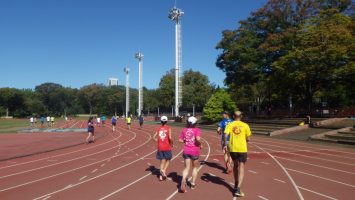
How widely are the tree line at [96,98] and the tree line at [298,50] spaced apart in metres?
39.0

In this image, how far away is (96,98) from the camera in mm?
136000

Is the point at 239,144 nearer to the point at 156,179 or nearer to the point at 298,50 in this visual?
the point at 156,179

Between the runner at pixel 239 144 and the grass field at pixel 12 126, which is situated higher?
the runner at pixel 239 144

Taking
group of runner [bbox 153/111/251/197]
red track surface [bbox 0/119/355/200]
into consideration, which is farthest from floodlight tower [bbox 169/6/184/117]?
group of runner [bbox 153/111/251/197]

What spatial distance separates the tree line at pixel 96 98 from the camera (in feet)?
312

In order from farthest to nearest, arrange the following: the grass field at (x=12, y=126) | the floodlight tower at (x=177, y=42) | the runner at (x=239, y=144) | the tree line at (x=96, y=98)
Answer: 1. the tree line at (x=96, y=98)
2. the floodlight tower at (x=177, y=42)
3. the grass field at (x=12, y=126)
4. the runner at (x=239, y=144)

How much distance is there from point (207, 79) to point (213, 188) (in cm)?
9007

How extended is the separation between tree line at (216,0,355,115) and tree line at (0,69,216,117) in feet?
128

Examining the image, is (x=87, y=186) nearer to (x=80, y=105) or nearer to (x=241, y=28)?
(x=241, y=28)

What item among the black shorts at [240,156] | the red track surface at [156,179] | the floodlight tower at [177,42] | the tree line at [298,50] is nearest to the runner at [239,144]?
the black shorts at [240,156]

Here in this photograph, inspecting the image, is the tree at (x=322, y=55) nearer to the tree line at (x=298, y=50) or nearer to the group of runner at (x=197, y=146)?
the tree line at (x=298, y=50)

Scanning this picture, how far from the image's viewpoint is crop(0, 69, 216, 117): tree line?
95.1 meters

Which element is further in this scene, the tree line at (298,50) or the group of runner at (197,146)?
the tree line at (298,50)

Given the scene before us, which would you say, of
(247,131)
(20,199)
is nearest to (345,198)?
(247,131)
